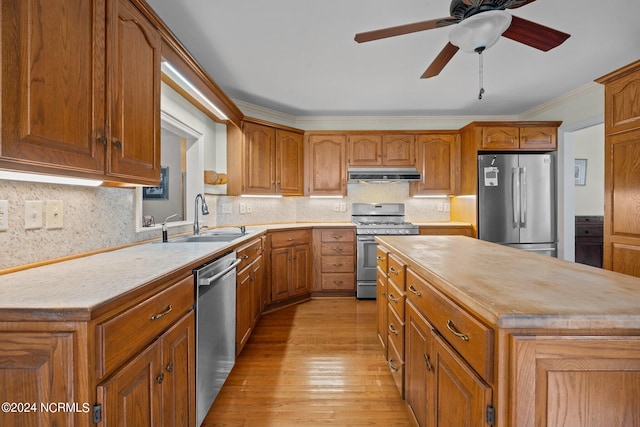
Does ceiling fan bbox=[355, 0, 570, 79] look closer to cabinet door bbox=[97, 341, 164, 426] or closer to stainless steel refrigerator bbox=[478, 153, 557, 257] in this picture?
cabinet door bbox=[97, 341, 164, 426]

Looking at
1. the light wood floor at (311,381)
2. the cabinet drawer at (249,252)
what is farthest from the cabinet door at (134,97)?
the light wood floor at (311,381)

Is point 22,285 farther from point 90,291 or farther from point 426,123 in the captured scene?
point 426,123

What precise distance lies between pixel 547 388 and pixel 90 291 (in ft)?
4.27

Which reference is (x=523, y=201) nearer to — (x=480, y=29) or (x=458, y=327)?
(x=480, y=29)

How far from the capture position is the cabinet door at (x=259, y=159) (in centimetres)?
354

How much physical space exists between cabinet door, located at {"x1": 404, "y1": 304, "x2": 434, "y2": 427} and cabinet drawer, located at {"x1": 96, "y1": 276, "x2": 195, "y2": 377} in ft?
3.58

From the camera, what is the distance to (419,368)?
4.54ft

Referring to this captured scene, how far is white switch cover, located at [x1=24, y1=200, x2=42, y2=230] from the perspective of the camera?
4.05 feet

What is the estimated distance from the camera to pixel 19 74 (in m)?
0.91

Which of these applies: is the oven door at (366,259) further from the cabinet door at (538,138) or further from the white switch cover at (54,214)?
the white switch cover at (54,214)

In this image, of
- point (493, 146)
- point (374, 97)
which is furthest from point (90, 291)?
point (493, 146)

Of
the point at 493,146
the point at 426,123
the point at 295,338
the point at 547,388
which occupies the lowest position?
the point at 295,338

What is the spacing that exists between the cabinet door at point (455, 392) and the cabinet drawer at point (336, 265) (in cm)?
267

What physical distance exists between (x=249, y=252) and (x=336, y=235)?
1593 millimetres
